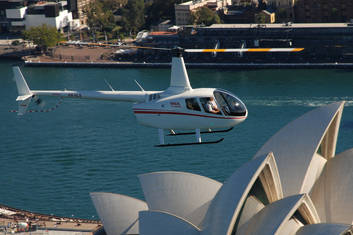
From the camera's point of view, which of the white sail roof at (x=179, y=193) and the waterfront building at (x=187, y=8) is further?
the waterfront building at (x=187, y=8)

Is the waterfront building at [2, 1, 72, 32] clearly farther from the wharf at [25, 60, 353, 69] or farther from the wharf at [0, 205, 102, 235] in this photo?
the wharf at [0, 205, 102, 235]

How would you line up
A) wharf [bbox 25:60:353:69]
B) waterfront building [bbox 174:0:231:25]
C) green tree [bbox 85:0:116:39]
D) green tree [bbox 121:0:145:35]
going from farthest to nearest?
green tree [bbox 85:0:116:39], green tree [bbox 121:0:145:35], waterfront building [bbox 174:0:231:25], wharf [bbox 25:60:353:69]

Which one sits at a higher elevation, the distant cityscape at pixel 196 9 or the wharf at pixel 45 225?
the distant cityscape at pixel 196 9

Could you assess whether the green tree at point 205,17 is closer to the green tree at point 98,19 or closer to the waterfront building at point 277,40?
the waterfront building at point 277,40

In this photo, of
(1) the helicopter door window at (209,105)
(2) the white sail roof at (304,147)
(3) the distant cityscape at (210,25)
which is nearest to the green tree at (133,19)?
(3) the distant cityscape at (210,25)

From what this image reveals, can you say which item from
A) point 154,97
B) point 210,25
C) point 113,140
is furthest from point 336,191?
point 210,25

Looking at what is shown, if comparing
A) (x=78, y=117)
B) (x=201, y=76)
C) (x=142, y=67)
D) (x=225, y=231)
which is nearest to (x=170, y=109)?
(x=225, y=231)

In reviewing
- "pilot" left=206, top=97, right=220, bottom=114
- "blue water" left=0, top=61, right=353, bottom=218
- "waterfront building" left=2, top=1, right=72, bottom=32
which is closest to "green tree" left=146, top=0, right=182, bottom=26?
"waterfront building" left=2, top=1, right=72, bottom=32
